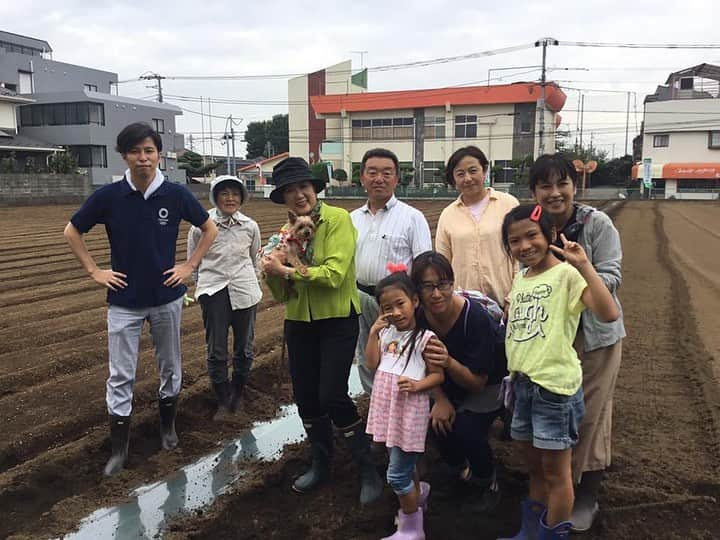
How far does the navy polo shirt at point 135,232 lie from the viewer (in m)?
3.42

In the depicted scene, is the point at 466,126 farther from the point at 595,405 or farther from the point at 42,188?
the point at 595,405

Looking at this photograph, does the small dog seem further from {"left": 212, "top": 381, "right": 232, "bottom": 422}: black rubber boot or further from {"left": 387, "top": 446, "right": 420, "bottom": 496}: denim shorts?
{"left": 212, "top": 381, "right": 232, "bottom": 422}: black rubber boot

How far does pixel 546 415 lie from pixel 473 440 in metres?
0.64

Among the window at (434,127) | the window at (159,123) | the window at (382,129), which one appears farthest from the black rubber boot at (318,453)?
the window at (382,129)

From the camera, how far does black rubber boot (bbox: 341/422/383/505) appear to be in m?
3.17

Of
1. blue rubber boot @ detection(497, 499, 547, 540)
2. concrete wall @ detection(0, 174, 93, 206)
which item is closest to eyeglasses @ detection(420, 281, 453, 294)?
blue rubber boot @ detection(497, 499, 547, 540)

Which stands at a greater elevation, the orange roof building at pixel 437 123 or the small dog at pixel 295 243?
the orange roof building at pixel 437 123

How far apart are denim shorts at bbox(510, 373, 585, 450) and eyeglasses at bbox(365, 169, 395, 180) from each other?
1466mm

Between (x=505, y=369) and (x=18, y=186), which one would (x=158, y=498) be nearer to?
(x=505, y=369)

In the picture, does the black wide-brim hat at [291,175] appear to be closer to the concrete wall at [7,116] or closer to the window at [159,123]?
the concrete wall at [7,116]

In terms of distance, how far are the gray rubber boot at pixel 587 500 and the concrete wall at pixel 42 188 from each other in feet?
93.3

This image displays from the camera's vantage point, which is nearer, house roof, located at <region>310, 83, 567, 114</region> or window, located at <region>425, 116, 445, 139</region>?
house roof, located at <region>310, 83, 567, 114</region>

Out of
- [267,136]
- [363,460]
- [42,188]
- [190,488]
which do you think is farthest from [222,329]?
[267,136]

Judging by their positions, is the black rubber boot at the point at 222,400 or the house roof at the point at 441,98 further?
the house roof at the point at 441,98
